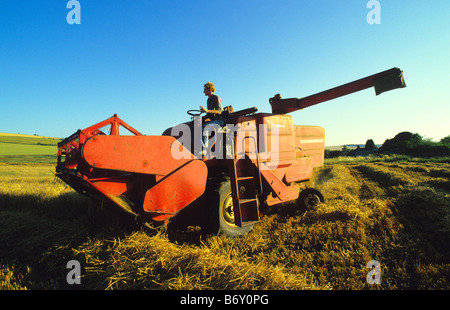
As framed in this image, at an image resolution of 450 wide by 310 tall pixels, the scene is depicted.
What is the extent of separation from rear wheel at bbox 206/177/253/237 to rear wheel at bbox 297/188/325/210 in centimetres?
218

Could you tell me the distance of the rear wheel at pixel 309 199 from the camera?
221 inches

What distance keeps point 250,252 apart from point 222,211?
2.72 feet

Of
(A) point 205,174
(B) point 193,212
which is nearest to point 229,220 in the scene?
(B) point 193,212

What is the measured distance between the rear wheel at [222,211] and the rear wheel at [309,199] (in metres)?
2.18

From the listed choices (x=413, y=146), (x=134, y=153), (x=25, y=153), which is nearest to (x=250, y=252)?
(x=134, y=153)

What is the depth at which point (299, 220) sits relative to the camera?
462cm

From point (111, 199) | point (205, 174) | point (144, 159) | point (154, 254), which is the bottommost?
point (154, 254)

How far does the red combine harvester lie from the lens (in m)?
2.97

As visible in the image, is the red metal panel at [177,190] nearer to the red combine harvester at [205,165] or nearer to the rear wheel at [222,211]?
the red combine harvester at [205,165]

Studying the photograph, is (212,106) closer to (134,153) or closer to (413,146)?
(134,153)

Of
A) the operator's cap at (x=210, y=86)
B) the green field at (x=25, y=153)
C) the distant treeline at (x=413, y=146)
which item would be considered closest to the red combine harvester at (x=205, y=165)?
the operator's cap at (x=210, y=86)
